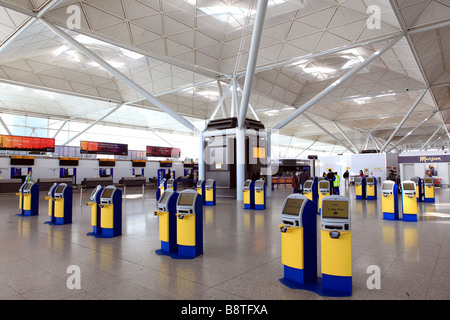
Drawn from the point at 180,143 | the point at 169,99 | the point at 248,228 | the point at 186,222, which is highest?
the point at 169,99

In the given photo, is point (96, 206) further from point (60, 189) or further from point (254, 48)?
point (254, 48)

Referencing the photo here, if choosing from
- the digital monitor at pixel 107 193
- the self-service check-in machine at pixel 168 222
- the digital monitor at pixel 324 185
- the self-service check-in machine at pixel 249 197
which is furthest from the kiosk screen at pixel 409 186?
the digital monitor at pixel 107 193

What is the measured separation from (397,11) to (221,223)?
12205 millimetres

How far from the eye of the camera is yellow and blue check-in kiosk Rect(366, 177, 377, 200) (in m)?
16.1

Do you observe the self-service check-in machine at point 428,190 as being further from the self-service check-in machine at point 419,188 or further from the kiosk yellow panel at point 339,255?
the kiosk yellow panel at point 339,255

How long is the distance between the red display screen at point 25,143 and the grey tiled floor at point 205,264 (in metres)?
17.4

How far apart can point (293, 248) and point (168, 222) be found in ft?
8.62

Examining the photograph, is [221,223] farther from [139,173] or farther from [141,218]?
[139,173]

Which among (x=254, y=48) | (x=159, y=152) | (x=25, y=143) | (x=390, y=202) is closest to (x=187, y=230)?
(x=390, y=202)

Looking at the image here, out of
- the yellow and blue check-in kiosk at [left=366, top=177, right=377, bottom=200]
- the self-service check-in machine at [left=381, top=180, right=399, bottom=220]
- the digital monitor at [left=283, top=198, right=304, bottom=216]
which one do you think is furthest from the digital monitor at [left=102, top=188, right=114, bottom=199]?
the yellow and blue check-in kiosk at [left=366, top=177, right=377, bottom=200]

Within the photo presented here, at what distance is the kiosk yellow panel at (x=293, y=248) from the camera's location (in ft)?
13.1

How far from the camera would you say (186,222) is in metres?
5.43

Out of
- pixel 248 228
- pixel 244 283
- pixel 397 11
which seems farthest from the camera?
pixel 397 11

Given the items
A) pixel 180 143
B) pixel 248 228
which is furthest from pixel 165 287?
pixel 180 143
